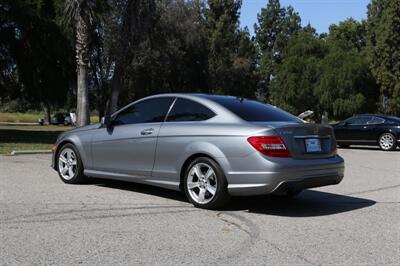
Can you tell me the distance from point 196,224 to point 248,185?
92 cm

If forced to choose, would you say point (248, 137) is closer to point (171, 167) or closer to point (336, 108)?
point (171, 167)

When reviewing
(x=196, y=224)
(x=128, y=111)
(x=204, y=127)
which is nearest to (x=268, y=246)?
(x=196, y=224)

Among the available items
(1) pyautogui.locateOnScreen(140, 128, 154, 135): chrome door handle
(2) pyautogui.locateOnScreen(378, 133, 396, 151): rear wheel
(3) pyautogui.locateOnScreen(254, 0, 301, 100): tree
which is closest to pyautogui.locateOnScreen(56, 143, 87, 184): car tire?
(1) pyautogui.locateOnScreen(140, 128, 154, 135): chrome door handle

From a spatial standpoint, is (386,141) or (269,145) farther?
(386,141)

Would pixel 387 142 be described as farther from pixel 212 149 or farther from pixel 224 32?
pixel 224 32

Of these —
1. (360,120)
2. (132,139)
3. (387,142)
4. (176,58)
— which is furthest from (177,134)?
(176,58)

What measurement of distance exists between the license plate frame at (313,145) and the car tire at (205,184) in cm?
122

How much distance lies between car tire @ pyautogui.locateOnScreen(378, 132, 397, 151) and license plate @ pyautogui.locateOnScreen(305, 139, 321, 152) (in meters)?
14.1

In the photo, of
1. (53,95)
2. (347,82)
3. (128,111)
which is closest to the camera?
(128,111)

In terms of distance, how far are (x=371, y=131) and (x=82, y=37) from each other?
39.3ft

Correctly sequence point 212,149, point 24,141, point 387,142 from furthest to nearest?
point 24,141 < point 387,142 < point 212,149

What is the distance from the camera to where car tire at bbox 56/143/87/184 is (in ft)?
30.6

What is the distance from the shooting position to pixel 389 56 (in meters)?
47.2

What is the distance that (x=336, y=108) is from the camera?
1918 inches
